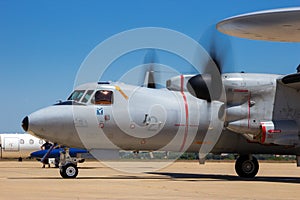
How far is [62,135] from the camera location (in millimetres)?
24203

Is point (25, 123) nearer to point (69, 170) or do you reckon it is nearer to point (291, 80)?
point (69, 170)

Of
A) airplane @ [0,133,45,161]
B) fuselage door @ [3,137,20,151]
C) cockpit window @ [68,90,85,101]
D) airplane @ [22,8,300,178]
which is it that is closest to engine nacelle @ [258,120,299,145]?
airplane @ [22,8,300,178]

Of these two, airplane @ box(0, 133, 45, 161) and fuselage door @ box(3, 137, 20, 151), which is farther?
fuselage door @ box(3, 137, 20, 151)

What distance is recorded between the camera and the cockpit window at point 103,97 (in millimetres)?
24891

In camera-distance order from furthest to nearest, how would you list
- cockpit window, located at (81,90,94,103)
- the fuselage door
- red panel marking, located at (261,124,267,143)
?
1. the fuselage door
2. red panel marking, located at (261,124,267,143)
3. cockpit window, located at (81,90,94,103)

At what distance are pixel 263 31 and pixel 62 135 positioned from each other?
10.0 m

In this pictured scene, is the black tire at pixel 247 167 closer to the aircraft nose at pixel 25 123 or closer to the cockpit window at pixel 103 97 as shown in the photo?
the cockpit window at pixel 103 97

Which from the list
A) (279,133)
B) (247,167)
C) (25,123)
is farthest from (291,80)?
(25,123)

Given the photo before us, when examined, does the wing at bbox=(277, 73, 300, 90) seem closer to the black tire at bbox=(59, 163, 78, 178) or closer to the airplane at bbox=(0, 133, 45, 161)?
the black tire at bbox=(59, 163, 78, 178)

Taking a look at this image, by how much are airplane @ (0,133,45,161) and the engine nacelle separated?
41822mm

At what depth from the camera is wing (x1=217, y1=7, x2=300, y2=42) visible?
16453 mm

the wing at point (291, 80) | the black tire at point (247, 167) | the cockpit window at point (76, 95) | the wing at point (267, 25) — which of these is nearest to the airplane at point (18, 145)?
the black tire at point (247, 167)

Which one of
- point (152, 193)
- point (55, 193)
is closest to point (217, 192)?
point (152, 193)

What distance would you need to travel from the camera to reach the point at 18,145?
2506 inches
